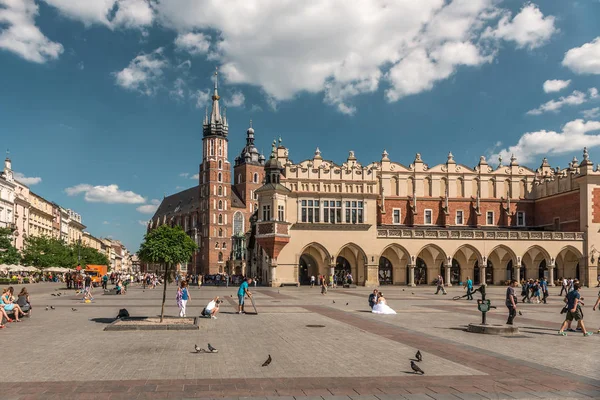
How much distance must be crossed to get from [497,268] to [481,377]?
5240 centimetres

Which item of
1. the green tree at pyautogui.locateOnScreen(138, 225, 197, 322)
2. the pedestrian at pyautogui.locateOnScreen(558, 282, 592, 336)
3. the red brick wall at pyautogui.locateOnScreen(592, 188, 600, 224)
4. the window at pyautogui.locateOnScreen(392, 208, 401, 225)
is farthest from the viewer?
the window at pyautogui.locateOnScreen(392, 208, 401, 225)

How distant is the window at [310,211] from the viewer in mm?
53812

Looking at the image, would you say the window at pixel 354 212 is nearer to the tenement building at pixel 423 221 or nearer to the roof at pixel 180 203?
the tenement building at pixel 423 221

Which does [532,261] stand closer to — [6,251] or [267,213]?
[267,213]

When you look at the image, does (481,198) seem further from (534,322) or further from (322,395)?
(322,395)

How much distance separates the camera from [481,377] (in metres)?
10.9

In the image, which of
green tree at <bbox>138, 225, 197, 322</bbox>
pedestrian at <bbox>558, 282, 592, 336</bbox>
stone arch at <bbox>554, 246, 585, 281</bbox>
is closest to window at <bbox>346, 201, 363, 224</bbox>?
stone arch at <bbox>554, 246, 585, 281</bbox>

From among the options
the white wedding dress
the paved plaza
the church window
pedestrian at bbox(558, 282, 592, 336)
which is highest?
the church window

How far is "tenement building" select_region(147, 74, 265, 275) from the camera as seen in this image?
129m

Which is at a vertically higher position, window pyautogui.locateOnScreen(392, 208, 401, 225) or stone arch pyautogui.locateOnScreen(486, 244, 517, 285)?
window pyautogui.locateOnScreen(392, 208, 401, 225)

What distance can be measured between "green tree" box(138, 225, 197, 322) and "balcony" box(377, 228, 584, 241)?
3661cm

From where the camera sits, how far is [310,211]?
54.0m

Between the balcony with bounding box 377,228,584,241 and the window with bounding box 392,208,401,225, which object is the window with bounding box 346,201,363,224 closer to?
the balcony with bounding box 377,228,584,241

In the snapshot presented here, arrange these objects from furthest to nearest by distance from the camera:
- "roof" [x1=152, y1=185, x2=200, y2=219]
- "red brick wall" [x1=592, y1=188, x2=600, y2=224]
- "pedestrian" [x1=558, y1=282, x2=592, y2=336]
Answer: "roof" [x1=152, y1=185, x2=200, y2=219], "red brick wall" [x1=592, y1=188, x2=600, y2=224], "pedestrian" [x1=558, y1=282, x2=592, y2=336]
